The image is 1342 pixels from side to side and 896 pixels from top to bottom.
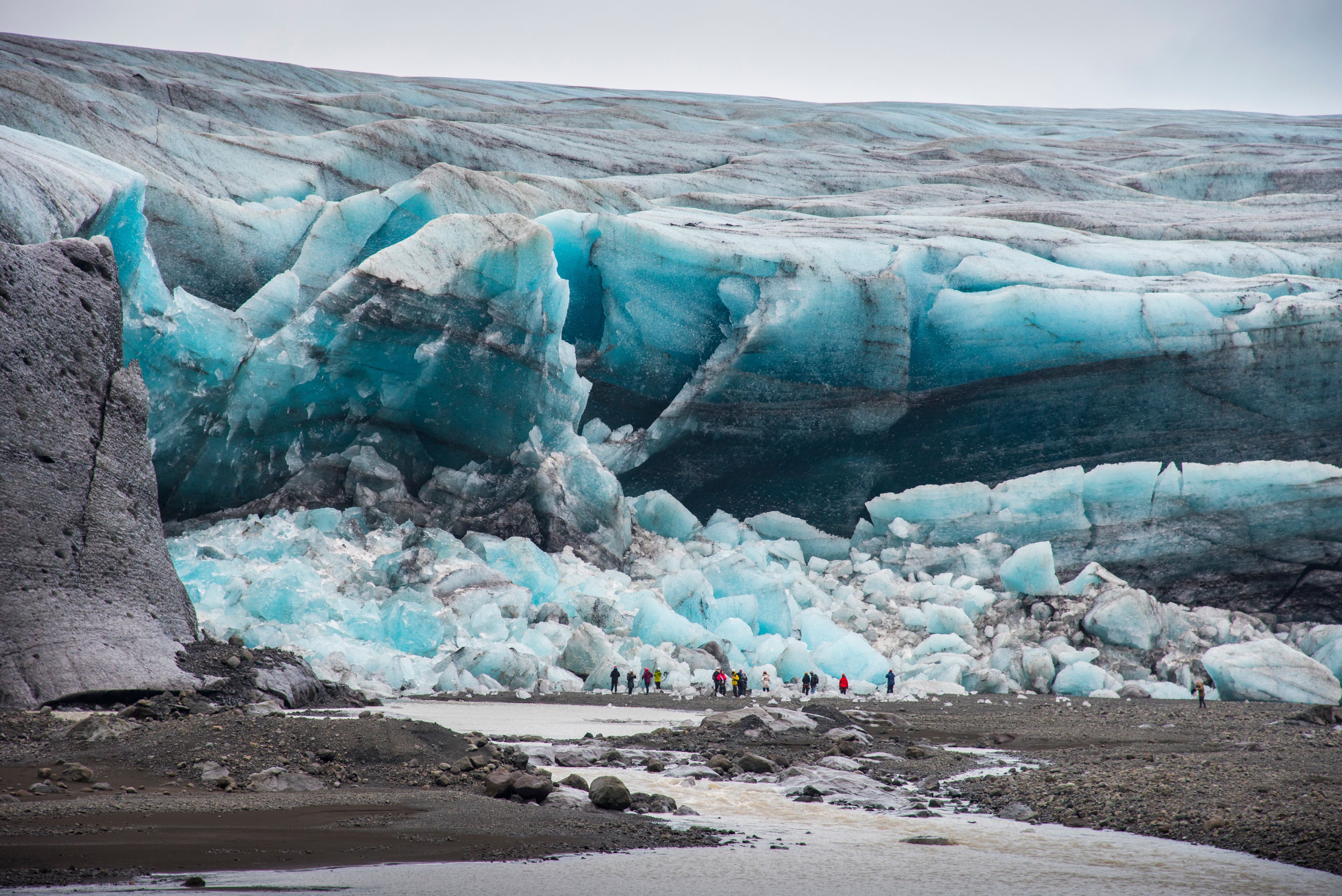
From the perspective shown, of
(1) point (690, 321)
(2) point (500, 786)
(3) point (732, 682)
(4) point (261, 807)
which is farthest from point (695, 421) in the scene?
Result: (4) point (261, 807)

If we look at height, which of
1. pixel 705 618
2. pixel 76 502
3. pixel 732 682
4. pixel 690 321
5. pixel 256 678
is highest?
pixel 690 321

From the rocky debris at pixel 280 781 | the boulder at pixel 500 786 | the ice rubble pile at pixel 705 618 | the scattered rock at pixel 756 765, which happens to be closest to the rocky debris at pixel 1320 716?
the ice rubble pile at pixel 705 618

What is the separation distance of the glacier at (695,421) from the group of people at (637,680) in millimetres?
330

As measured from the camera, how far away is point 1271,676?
46.1 feet

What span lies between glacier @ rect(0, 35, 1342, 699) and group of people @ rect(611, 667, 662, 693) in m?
0.33

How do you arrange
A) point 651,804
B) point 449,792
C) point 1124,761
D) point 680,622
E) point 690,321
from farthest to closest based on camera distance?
point 690,321 < point 680,622 < point 1124,761 < point 651,804 < point 449,792

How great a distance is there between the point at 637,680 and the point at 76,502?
759 centimetres

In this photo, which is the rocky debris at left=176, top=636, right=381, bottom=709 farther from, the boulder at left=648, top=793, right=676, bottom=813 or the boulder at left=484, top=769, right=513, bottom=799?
the boulder at left=648, top=793, right=676, bottom=813

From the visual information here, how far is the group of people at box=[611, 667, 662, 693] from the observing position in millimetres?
13266

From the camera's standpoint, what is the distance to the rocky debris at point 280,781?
231 inches

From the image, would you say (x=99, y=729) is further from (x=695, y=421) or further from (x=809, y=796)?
(x=695, y=421)

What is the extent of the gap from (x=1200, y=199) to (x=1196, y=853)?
26.9 m

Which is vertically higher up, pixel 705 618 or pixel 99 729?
pixel 99 729

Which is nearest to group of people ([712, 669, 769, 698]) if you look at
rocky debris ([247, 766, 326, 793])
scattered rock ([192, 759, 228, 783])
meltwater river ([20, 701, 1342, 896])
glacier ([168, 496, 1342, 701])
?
glacier ([168, 496, 1342, 701])
